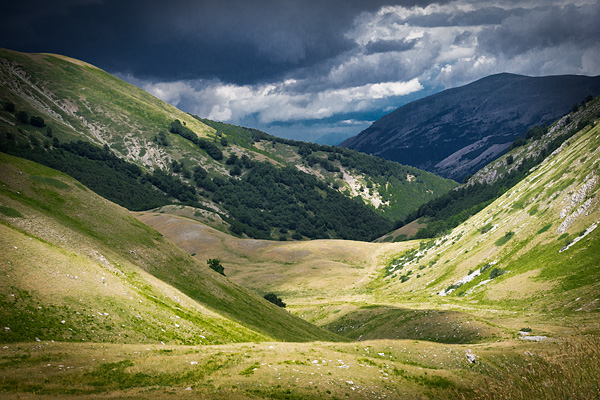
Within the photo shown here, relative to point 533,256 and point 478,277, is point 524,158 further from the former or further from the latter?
point 533,256

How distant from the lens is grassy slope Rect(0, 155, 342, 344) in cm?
3275

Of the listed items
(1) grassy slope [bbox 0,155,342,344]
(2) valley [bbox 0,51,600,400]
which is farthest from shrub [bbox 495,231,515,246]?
(1) grassy slope [bbox 0,155,342,344]

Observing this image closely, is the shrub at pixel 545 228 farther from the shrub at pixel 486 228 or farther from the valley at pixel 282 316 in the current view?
the shrub at pixel 486 228

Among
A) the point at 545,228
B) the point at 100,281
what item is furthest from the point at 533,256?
the point at 100,281

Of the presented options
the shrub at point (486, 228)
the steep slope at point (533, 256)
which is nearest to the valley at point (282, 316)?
the steep slope at point (533, 256)

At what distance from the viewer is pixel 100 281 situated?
39781 millimetres

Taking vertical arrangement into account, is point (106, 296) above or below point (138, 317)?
A: above

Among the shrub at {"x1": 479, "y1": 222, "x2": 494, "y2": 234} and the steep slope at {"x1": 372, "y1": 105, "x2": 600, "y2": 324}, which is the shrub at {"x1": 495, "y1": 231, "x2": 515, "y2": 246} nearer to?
the steep slope at {"x1": 372, "y1": 105, "x2": 600, "y2": 324}

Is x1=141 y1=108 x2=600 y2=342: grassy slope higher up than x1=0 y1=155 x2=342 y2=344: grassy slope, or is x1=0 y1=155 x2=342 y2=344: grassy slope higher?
x1=0 y1=155 x2=342 y2=344: grassy slope

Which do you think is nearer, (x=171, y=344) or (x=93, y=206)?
(x=171, y=344)

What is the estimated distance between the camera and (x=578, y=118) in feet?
501

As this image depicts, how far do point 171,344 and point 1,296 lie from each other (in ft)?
43.9

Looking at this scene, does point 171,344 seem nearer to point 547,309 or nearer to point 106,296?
point 106,296

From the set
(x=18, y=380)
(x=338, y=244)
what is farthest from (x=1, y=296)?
(x=338, y=244)
